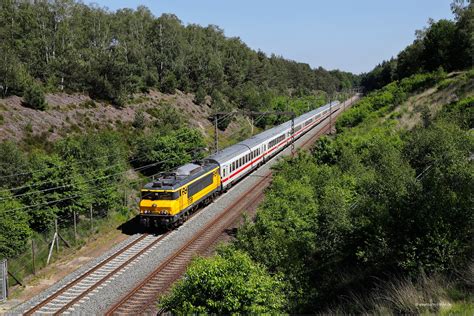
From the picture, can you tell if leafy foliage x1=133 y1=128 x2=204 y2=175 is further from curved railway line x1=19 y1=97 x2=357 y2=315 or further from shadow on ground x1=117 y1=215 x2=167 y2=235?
curved railway line x1=19 y1=97 x2=357 y2=315

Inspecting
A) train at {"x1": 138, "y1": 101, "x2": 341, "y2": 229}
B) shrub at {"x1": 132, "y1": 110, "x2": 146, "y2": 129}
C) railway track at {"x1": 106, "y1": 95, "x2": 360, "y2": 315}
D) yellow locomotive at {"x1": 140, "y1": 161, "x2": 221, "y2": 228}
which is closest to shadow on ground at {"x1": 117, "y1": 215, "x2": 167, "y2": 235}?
train at {"x1": 138, "y1": 101, "x2": 341, "y2": 229}

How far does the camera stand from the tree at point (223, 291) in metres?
9.79

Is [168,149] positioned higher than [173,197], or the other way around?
[168,149]

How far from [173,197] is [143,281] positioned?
6.64m

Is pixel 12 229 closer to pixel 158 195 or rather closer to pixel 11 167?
pixel 158 195

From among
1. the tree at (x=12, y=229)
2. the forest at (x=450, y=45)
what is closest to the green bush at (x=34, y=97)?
the tree at (x=12, y=229)

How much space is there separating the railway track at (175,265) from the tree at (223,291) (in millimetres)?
3845

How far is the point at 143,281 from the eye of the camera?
62.1ft

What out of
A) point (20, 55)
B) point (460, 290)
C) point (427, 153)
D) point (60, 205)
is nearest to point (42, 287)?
point (60, 205)

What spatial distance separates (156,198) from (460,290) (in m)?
18.2

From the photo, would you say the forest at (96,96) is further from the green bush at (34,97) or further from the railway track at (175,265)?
the railway track at (175,265)

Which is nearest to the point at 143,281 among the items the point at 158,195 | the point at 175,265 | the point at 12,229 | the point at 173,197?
the point at 175,265

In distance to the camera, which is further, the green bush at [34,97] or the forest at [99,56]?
the forest at [99,56]

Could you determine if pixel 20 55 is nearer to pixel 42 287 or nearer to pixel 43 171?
pixel 43 171
